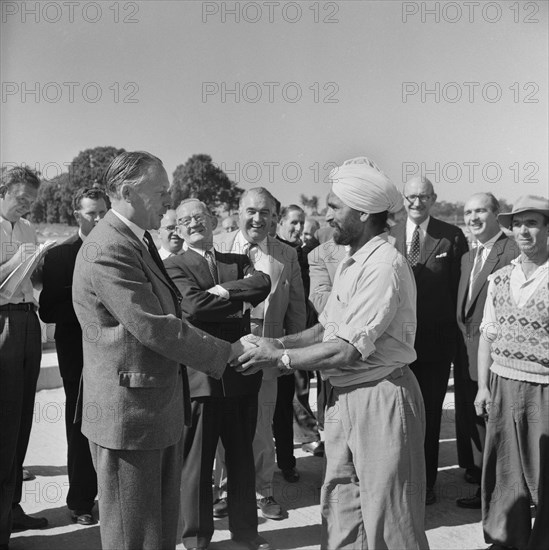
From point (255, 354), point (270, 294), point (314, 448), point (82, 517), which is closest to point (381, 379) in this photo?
point (255, 354)

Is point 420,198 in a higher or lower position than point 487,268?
higher

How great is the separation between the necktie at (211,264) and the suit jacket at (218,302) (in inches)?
0.9

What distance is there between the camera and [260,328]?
4.81m

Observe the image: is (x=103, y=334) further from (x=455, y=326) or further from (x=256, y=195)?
(x=455, y=326)

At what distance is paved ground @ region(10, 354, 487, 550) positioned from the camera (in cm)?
409

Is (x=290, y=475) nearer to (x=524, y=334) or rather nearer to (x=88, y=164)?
→ (x=524, y=334)

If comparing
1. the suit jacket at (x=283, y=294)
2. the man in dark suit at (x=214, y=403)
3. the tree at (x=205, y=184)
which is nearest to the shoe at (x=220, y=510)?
the man in dark suit at (x=214, y=403)

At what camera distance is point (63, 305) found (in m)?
4.22

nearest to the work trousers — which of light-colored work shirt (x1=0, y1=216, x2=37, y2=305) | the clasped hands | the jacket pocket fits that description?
the clasped hands

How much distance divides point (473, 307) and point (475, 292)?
114mm

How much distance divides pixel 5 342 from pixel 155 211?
162 centimetres

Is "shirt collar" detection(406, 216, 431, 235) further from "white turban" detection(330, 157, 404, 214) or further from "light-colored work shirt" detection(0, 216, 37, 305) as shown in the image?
"light-colored work shirt" detection(0, 216, 37, 305)

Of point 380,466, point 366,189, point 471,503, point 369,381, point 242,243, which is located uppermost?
point 366,189

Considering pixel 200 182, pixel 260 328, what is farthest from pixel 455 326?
pixel 200 182
